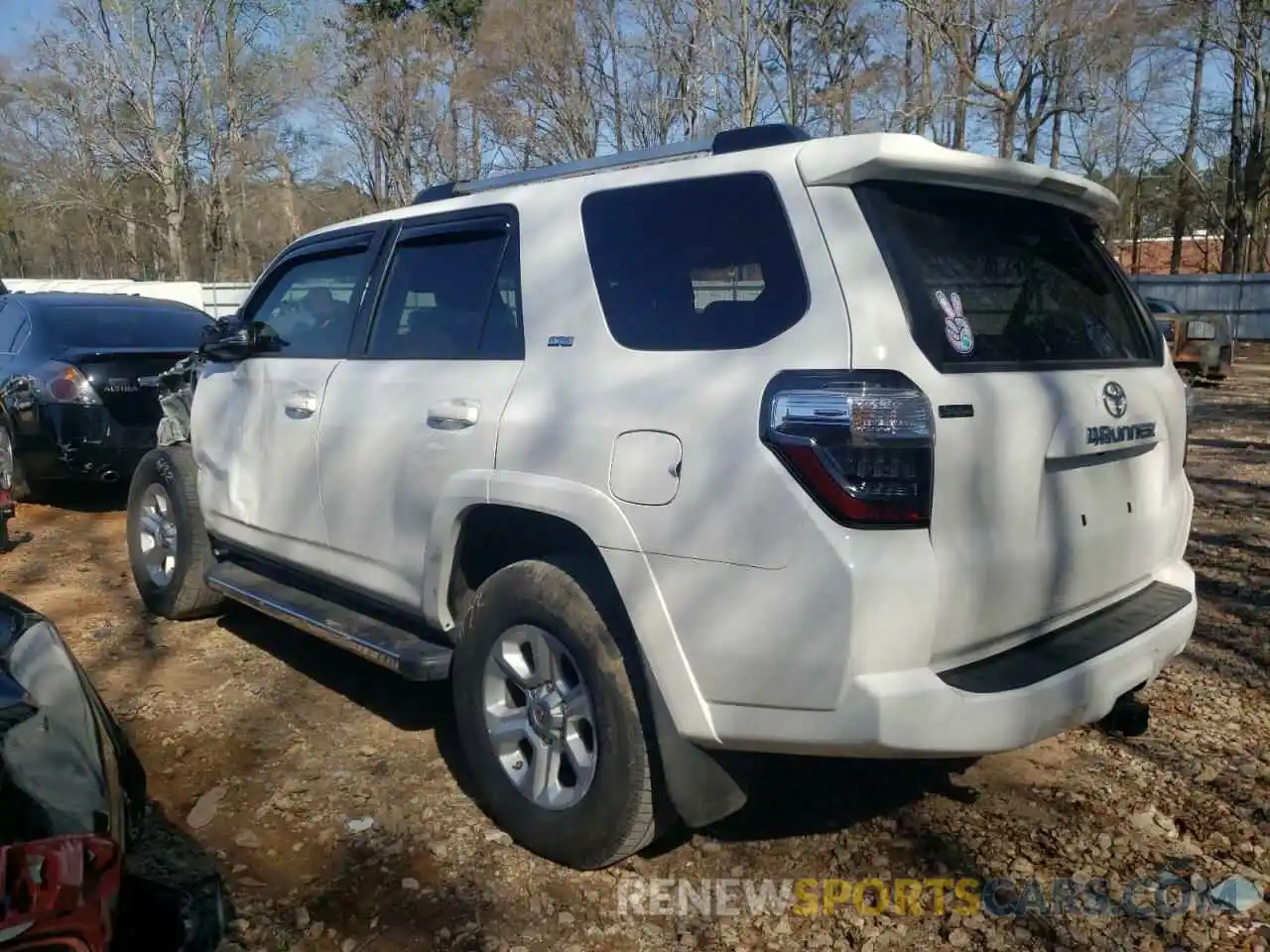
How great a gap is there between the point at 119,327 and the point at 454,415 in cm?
598

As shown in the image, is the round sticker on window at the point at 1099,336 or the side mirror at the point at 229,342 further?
the side mirror at the point at 229,342

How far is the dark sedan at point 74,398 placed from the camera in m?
7.38

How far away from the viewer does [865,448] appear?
2338 millimetres

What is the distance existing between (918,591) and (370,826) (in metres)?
1.90

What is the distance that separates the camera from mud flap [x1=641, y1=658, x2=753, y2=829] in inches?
104

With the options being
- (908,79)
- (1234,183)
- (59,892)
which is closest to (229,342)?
(59,892)

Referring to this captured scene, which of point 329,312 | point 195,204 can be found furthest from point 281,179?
point 329,312

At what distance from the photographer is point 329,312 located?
4.21m

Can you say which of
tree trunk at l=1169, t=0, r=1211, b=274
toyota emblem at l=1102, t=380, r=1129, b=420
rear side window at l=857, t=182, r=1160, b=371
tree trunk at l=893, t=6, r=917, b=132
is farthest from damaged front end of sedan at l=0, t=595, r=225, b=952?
tree trunk at l=1169, t=0, r=1211, b=274

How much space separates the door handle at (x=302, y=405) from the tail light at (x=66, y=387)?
4.03 m

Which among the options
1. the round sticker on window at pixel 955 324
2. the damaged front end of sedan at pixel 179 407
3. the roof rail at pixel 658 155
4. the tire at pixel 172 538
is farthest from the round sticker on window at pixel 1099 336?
the damaged front end of sedan at pixel 179 407

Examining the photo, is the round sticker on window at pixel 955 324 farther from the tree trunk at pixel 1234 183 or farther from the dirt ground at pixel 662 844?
the tree trunk at pixel 1234 183

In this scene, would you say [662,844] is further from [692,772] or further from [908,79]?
[908,79]

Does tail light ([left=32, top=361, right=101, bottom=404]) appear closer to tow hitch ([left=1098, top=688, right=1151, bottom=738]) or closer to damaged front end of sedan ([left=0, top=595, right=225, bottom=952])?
damaged front end of sedan ([left=0, top=595, right=225, bottom=952])
